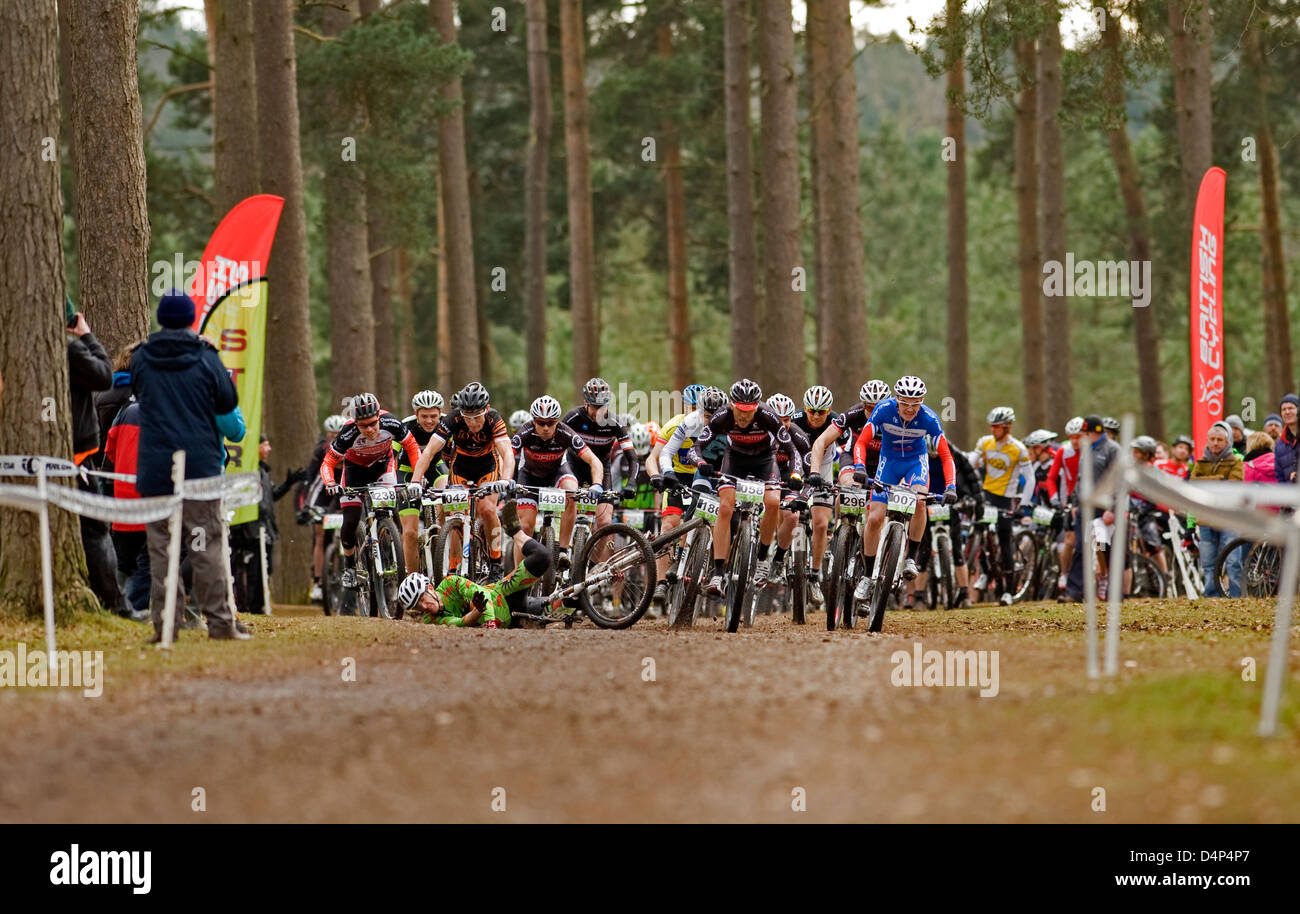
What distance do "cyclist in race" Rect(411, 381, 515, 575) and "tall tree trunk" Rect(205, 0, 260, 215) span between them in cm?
614

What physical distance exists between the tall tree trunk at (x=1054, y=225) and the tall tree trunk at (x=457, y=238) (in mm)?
10694

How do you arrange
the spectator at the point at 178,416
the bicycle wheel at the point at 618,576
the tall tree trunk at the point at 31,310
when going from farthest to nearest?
the bicycle wheel at the point at 618,576, the tall tree trunk at the point at 31,310, the spectator at the point at 178,416

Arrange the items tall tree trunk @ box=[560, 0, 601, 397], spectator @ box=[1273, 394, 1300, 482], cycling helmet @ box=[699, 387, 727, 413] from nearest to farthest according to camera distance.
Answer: cycling helmet @ box=[699, 387, 727, 413], spectator @ box=[1273, 394, 1300, 482], tall tree trunk @ box=[560, 0, 601, 397]

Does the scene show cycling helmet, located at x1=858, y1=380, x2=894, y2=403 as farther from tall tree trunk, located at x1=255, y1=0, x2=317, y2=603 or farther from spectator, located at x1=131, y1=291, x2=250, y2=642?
tall tree trunk, located at x1=255, y1=0, x2=317, y2=603

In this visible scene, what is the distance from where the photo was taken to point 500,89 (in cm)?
4866

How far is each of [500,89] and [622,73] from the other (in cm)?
766

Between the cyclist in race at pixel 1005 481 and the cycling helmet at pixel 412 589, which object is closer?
the cycling helmet at pixel 412 589

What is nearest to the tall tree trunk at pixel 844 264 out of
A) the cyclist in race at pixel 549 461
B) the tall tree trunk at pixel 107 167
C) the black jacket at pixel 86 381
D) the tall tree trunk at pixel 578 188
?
the tall tree trunk at pixel 578 188

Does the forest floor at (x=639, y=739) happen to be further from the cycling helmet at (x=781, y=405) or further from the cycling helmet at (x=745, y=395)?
the cycling helmet at (x=781, y=405)

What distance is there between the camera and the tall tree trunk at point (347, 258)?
25688 millimetres

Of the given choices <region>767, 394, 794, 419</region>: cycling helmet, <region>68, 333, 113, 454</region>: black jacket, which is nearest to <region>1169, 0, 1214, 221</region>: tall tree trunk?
<region>767, 394, 794, 419</region>: cycling helmet

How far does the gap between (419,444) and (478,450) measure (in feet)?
3.95
